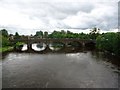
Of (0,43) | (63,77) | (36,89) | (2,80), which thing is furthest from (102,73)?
(0,43)

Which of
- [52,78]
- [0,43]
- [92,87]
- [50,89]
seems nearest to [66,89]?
[50,89]

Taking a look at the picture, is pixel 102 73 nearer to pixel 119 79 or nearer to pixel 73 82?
pixel 119 79

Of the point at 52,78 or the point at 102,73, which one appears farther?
the point at 102,73

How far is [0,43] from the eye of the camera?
230 feet

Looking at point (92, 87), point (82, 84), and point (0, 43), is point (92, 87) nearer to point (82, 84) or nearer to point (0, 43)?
point (82, 84)

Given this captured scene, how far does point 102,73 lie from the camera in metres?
33.7

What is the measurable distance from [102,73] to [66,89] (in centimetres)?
1131

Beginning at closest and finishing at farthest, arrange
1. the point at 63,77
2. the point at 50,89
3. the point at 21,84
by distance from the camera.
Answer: the point at 50,89 < the point at 21,84 < the point at 63,77

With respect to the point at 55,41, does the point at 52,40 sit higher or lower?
higher

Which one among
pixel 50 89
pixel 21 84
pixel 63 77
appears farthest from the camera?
pixel 63 77

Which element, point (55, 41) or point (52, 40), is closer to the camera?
point (52, 40)

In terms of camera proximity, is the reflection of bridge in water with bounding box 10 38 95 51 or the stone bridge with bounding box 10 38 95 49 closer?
the stone bridge with bounding box 10 38 95 49

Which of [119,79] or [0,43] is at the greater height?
[0,43]

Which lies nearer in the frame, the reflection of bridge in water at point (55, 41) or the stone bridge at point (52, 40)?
the stone bridge at point (52, 40)
